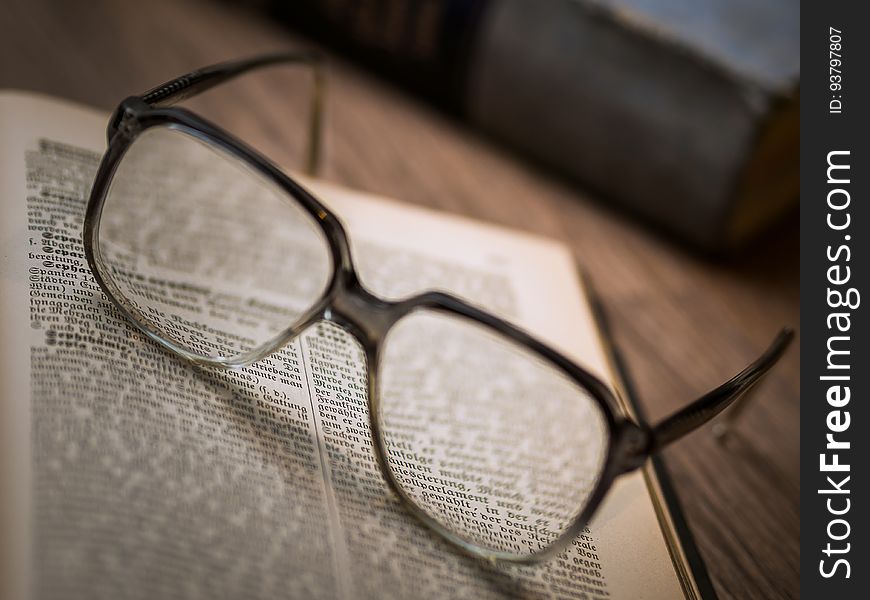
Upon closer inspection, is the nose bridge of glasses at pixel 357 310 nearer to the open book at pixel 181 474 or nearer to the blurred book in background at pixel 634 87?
the open book at pixel 181 474

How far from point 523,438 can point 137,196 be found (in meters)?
0.24

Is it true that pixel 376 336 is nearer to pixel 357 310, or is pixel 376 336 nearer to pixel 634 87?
pixel 357 310

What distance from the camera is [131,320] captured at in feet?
1.18

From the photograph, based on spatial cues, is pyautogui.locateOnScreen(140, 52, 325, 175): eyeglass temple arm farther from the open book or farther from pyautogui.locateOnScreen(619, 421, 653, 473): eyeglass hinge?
pyautogui.locateOnScreen(619, 421, 653, 473): eyeglass hinge

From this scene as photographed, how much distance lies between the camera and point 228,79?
1.40 feet

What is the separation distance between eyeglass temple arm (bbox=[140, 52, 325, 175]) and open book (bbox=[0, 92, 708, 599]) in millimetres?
61

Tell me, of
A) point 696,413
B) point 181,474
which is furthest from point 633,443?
point 181,474

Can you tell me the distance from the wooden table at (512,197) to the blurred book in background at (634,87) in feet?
0.08

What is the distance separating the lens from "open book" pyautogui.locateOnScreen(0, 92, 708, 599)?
10.9 inches

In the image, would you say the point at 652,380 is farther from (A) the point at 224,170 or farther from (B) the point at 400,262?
(A) the point at 224,170

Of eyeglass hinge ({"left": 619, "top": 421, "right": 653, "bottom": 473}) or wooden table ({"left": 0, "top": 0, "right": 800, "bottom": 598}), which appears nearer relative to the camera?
eyeglass hinge ({"left": 619, "top": 421, "right": 653, "bottom": 473})

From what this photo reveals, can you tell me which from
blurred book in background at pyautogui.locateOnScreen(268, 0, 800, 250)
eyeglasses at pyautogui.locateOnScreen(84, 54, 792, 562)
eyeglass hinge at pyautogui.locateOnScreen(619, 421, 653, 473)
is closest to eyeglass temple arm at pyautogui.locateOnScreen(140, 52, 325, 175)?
eyeglasses at pyautogui.locateOnScreen(84, 54, 792, 562)

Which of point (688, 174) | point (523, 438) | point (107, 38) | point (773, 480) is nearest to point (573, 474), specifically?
point (523, 438)

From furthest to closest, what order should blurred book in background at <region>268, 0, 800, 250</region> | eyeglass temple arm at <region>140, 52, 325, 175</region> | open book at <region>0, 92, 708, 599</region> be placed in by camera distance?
blurred book in background at <region>268, 0, 800, 250</region>, eyeglass temple arm at <region>140, 52, 325, 175</region>, open book at <region>0, 92, 708, 599</region>
